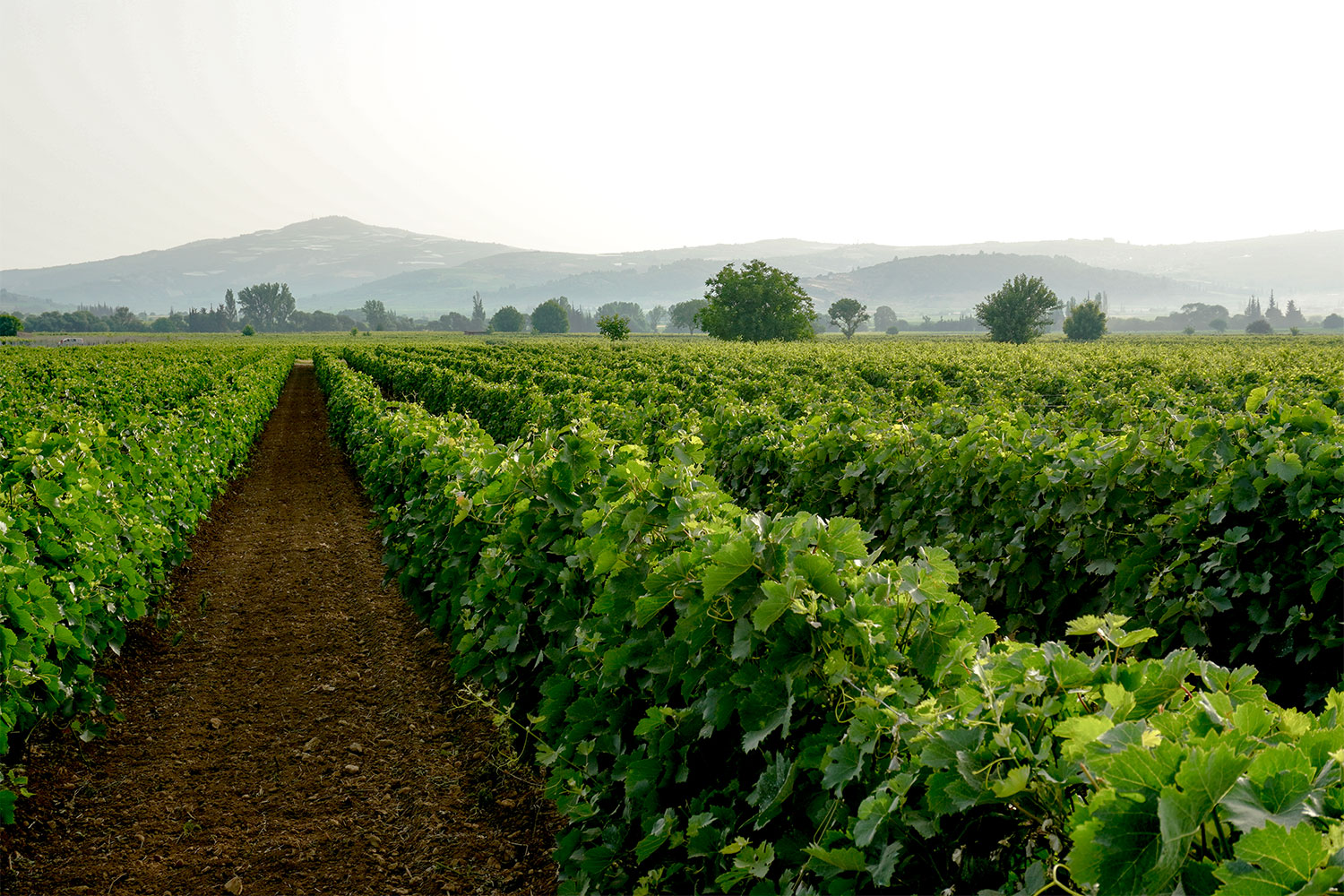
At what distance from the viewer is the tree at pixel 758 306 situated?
3145 inches

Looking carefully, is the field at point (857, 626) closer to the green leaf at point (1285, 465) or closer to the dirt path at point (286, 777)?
the green leaf at point (1285, 465)

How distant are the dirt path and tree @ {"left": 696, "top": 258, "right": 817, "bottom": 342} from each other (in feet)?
243

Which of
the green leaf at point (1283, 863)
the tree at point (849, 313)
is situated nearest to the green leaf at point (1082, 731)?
the green leaf at point (1283, 863)

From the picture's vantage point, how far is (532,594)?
504cm

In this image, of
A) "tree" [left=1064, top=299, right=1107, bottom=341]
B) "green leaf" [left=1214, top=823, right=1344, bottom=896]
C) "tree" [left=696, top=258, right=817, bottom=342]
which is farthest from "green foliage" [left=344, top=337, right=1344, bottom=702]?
"tree" [left=1064, top=299, right=1107, bottom=341]

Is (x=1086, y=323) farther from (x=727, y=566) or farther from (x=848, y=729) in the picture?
(x=848, y=729)

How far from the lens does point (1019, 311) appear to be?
9056cm

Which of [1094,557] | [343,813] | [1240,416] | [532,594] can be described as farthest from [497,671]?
[1240,416]

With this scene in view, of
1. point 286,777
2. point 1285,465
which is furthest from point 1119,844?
point 286,777

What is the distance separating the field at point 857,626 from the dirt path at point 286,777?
0.33m

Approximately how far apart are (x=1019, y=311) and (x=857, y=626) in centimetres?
9757

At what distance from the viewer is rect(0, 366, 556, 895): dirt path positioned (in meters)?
4.10

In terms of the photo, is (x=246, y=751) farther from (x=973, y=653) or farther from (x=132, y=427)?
(x=132, y=427)

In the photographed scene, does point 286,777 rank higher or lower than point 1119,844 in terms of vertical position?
lower
